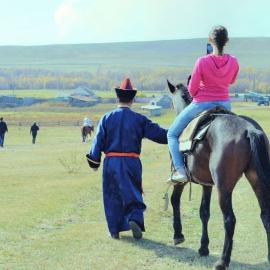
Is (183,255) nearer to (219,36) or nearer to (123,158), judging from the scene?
(123,158)

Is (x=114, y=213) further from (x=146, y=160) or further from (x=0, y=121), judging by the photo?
(x=0, y=121)

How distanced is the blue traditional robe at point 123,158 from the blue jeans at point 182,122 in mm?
887

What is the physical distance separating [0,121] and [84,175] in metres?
19.3

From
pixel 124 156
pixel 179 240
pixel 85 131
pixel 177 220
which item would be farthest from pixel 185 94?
pixel 85 131

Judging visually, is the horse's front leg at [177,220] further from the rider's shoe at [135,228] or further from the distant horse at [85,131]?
the distant horse at [85,131]

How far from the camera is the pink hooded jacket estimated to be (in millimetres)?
7816

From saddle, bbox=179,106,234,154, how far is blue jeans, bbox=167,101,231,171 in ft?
0.59

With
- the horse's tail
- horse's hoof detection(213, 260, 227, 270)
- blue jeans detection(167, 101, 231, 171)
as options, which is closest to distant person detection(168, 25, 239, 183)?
blue jeans detection(167, 101, 231, 171)

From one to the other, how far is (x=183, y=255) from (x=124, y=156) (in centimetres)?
162

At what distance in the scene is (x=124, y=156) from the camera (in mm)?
9234

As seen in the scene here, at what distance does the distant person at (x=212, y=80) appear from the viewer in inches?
307

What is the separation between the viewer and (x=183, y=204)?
12.9m

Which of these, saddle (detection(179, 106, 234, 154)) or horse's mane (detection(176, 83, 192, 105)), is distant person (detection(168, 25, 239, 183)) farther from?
horse's mane (detection(176, 83, 192, 105))

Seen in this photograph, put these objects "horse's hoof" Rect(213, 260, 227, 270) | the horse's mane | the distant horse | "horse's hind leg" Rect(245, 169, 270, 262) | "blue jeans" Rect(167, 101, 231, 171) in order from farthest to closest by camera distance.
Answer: the distant horse < the horse's mane < "blue jeans" Rect(167, 101, 231, 171) < "horse's hoof" Rect(213, 260, 227, 270) < "horse's hind leg" Rect(245, 169, 270, 262)
